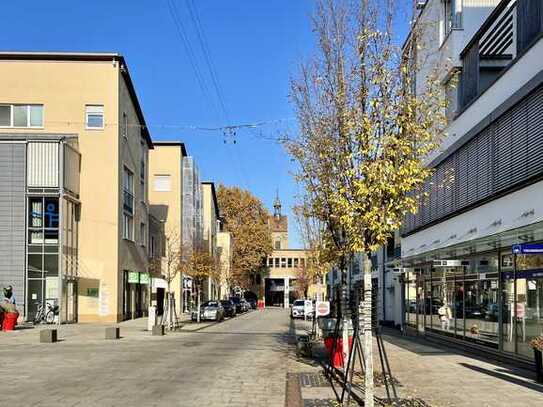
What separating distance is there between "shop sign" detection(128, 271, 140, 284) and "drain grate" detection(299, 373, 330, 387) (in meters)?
30.2

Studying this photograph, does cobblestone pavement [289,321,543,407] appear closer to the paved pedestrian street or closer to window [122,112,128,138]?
the paved pedestrian street

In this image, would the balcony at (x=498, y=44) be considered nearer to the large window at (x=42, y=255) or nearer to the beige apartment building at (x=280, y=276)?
the large window at (x=42, y=255)

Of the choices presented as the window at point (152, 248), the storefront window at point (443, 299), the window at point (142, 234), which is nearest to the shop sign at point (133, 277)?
the window at point (142, 234)

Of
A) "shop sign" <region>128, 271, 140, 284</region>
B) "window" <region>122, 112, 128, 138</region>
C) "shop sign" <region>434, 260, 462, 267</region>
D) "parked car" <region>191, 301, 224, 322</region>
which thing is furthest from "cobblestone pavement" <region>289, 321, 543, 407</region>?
"parked car" <region>191, 301, 224, 322</region>

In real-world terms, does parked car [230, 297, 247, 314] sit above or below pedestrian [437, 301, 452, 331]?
below

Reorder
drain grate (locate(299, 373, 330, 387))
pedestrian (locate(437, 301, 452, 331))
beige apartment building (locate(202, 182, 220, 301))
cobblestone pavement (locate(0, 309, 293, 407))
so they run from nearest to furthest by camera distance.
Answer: cobblestone pavement (locate(0, 309, 293, 407)), drain grate (locate(299, 373, 330, 387)), pedestrian (locate(437, 301, 452, 331)), beige apartment building (locate(202, 182, 220, 301))

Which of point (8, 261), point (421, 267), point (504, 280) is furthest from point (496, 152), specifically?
point (8, 261)

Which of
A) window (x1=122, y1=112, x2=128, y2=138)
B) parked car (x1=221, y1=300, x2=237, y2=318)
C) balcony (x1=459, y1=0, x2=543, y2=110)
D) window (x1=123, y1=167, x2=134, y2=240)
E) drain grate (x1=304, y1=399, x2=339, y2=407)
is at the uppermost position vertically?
window (x1=122, y1=112, x2=128, y2=138)

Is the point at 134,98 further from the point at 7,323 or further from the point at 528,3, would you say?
the point at 528,3

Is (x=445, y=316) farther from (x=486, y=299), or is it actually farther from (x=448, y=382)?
(x=448, y=382)

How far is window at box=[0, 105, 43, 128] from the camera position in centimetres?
4003

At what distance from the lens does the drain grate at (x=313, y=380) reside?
1345cm

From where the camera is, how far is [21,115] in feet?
132

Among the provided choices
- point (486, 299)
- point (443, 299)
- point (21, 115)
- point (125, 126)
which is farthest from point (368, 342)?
point (125, 126)
